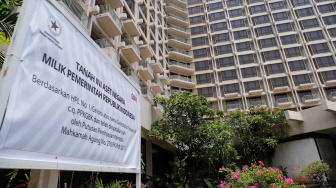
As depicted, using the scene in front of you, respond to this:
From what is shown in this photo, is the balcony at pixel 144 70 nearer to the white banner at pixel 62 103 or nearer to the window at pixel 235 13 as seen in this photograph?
the white banner at pixel 62 103

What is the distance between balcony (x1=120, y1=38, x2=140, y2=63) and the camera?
64.4ft

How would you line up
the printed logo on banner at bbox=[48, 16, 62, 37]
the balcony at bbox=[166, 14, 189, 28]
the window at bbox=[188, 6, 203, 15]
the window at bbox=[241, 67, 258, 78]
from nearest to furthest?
the printed logo on banner at bbox=[48, 16, 62, 37] → the window at bbox=[241, 67, 258, 78] → the balcony at bbox=[166, 14, 189, 28] → the window at bbox=[188, 6, 203, 15]

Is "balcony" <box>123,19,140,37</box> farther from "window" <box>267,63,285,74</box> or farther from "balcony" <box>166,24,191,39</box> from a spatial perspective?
"window" <box>267,63,285,74</box>

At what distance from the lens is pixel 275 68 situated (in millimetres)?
37438

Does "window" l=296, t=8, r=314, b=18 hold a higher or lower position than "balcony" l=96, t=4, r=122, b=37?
higher

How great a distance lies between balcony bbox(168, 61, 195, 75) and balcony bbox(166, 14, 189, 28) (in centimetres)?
905

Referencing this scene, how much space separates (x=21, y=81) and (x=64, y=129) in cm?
62

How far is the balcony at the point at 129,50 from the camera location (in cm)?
1962

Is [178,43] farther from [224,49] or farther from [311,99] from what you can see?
[311,99]

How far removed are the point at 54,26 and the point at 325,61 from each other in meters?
42.5

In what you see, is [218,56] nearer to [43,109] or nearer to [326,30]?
[326,30]

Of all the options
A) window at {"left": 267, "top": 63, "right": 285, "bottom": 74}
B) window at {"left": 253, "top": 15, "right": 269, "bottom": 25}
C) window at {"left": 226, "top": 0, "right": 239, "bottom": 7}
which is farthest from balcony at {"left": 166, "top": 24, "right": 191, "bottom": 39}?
window at {"left": 267, "top": 63, "right": 285, "bottom": 74}

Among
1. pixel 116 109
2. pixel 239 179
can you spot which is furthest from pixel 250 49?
pixel 116 109

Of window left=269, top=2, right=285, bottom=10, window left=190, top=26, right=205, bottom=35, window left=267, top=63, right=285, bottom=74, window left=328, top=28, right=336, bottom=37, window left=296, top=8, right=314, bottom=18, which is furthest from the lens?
window left=190, top=26, right=205, bottom=35
